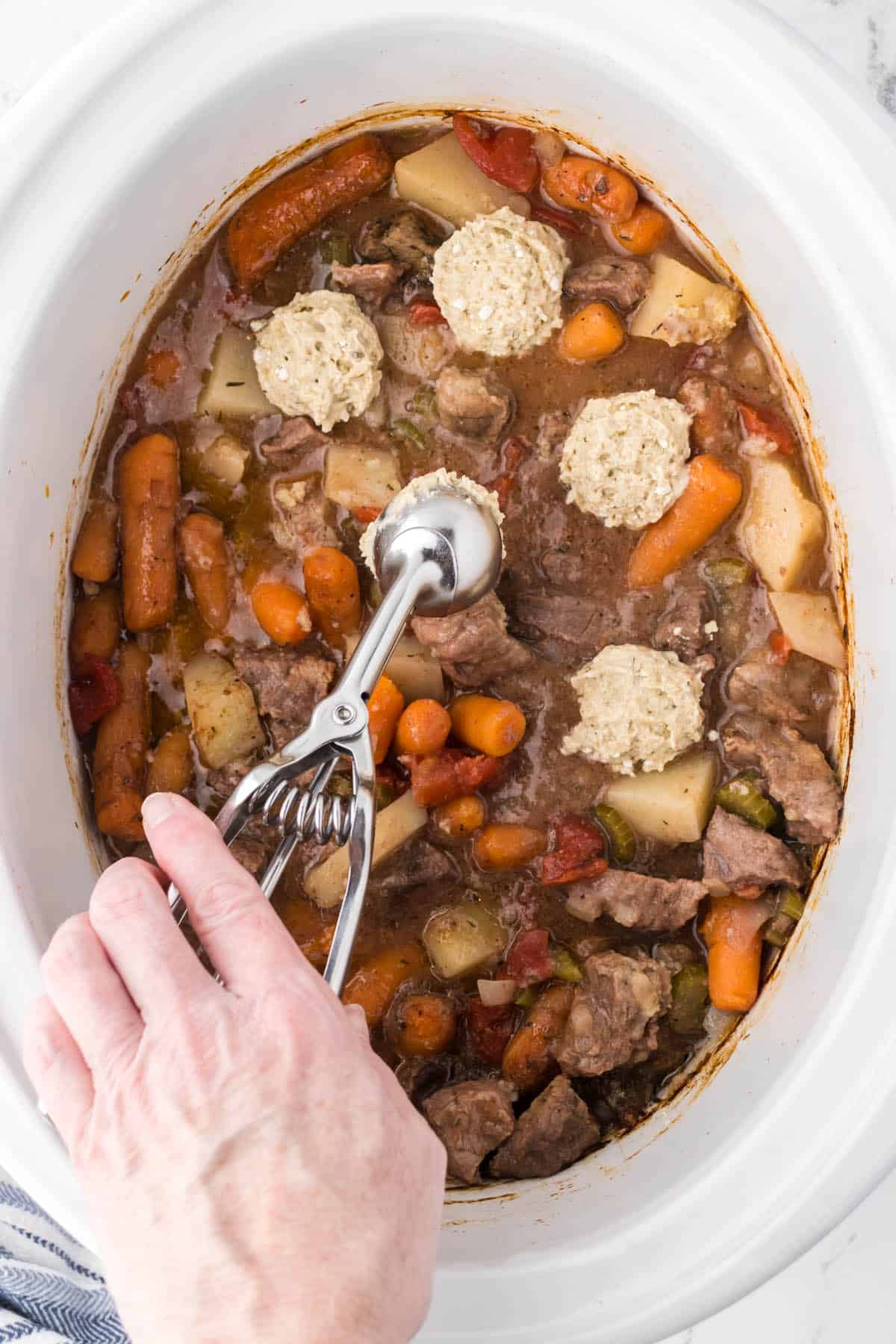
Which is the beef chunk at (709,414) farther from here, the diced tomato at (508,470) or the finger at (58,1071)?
the finger at (58,1071)

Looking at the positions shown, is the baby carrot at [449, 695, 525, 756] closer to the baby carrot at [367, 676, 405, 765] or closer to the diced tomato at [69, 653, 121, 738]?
the baby carrot at [367, 676, 405, 765]

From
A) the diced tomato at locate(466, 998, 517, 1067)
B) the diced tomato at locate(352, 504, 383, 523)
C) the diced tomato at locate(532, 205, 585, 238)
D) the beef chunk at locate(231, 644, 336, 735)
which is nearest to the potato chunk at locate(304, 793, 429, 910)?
the beef chunk at locate(231, 644, 336, 735)

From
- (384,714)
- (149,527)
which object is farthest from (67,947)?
(149,527)

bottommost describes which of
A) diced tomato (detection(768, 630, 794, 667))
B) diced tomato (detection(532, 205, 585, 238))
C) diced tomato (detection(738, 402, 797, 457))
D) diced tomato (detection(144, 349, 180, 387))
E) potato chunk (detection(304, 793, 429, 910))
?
potato chunk (detection(304, 793, 429, 910))

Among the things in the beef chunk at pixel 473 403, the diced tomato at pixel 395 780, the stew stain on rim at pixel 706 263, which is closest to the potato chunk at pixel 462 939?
the diced tomato at pixel 395 780

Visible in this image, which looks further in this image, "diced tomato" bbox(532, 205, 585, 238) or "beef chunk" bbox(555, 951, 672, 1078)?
"diced tomato" bbox(532, 205, 585, 238)

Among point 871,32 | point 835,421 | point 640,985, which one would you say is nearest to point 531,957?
point 640,985

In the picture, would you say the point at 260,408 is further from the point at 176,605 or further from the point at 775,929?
the point at 775,929
